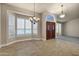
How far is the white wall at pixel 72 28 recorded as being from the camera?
4.83 meters

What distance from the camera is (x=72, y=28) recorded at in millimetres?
5238

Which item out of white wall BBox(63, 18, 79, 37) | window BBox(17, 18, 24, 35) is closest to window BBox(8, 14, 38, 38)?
window BBox(17, 18, 24, 35)

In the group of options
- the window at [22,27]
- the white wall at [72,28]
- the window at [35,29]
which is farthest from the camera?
the white wall at [72,28]

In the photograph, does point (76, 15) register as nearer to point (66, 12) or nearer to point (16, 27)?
point (66, 12)

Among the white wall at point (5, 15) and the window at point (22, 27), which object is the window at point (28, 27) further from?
the white wall at point (5, 15)

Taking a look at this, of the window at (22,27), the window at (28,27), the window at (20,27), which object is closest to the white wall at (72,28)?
the window at (22,27)

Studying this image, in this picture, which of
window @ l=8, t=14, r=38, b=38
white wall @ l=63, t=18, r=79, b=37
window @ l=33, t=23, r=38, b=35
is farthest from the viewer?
white wall @ l=63, t=18, r=79, b=37

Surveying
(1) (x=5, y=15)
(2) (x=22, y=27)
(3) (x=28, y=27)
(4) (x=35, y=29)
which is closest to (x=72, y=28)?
(4) (x=35, y=29)

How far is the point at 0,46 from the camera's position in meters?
4.50

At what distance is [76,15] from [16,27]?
2573 mm

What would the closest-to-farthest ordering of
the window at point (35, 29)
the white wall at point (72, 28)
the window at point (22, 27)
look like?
the window at point (22, 27)
the window at point (35, 29)
the white wall at point (72, 28)

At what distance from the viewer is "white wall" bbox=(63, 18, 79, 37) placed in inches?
190

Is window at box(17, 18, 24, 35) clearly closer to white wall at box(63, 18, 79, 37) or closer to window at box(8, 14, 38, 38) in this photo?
window at box(8, 14, 38, 38)

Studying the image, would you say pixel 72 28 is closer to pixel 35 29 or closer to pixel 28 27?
pixel 35 29
